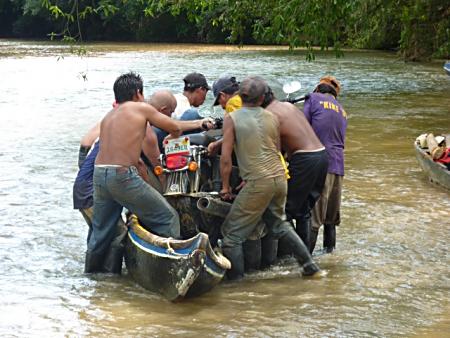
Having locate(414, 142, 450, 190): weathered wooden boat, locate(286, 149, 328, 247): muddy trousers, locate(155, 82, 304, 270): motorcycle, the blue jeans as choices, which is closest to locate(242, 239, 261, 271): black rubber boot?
locate(155, 82, 304, 270): motorcycle

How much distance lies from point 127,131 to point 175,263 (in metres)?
1.25

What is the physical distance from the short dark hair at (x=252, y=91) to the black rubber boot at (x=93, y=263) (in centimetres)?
200

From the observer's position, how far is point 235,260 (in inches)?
338

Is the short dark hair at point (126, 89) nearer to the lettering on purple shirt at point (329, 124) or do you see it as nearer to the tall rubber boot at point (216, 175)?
the tall rubber boot at point (216, 175)

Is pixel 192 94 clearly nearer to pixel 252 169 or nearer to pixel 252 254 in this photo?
pixel 252 169

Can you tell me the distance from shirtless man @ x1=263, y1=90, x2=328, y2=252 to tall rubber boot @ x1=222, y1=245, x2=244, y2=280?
664 mm

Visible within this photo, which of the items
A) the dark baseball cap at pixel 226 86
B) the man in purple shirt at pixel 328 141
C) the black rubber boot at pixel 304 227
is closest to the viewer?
the dark baseball cap at pixel 226 86

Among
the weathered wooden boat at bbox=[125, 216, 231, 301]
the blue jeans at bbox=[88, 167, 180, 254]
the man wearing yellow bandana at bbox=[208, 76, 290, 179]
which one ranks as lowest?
the weathered wooden boat at bbox=[125, 216, 231, 301]

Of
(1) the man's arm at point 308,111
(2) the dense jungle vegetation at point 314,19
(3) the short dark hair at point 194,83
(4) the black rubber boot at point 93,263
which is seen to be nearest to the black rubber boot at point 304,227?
(1) the man's arm at point 308,111

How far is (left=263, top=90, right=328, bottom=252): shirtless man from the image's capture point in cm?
875

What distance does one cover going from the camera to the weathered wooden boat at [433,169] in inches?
538

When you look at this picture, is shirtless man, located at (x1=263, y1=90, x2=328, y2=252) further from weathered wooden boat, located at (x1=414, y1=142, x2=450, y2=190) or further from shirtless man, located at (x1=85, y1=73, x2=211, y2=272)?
weathered wooden boat, located at (x1=414, y1=142, x2=450, y2=190)

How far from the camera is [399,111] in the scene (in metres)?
24.1

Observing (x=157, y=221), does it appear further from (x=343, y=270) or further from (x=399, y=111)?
A: (x=399, y=111)
